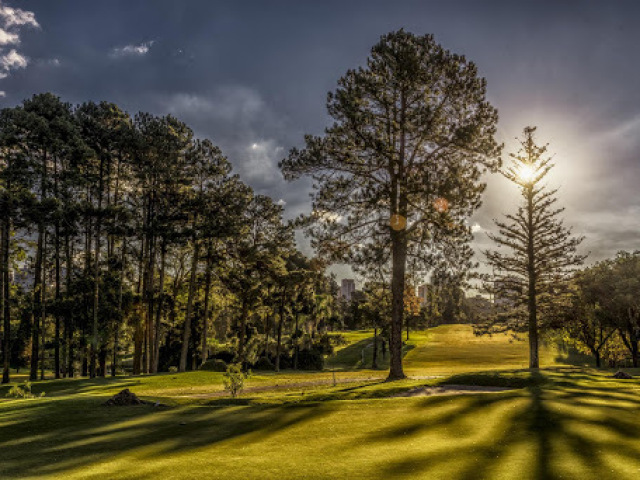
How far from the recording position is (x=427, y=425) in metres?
11.6

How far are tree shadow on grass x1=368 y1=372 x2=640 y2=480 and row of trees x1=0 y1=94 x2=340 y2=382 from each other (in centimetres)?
2171

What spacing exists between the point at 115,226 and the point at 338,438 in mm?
32291

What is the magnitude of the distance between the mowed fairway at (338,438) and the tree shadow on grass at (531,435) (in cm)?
3

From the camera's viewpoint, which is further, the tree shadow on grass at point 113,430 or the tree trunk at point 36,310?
the tree trunk at point 36,310

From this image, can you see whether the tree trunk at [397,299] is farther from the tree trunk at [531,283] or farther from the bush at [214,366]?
the bush at [214,366]

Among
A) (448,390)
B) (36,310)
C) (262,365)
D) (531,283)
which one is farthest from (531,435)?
(262,365)

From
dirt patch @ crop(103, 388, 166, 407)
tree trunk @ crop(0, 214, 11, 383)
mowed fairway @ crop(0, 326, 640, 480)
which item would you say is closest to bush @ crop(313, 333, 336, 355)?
tree trunk @ crop(0, 214, 11, 383)

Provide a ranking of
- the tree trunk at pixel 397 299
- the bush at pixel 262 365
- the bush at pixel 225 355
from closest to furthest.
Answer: the tree trunk at pixel 397 299 < the bush at pixel 262 365 < the bush at pixel 225 355

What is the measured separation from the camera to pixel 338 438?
10.8 meters

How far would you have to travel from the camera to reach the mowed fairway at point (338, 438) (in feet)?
26.6

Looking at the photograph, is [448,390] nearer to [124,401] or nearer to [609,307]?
[124,401]

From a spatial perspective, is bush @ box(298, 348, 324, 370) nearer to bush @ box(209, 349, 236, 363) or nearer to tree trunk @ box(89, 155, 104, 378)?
bush @ box(209, 349, 236, 363)

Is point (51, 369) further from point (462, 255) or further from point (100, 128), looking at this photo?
point (462, 255)

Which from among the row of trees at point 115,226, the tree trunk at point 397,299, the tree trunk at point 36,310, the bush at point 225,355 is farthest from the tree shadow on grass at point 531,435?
the bush at point 225,355
